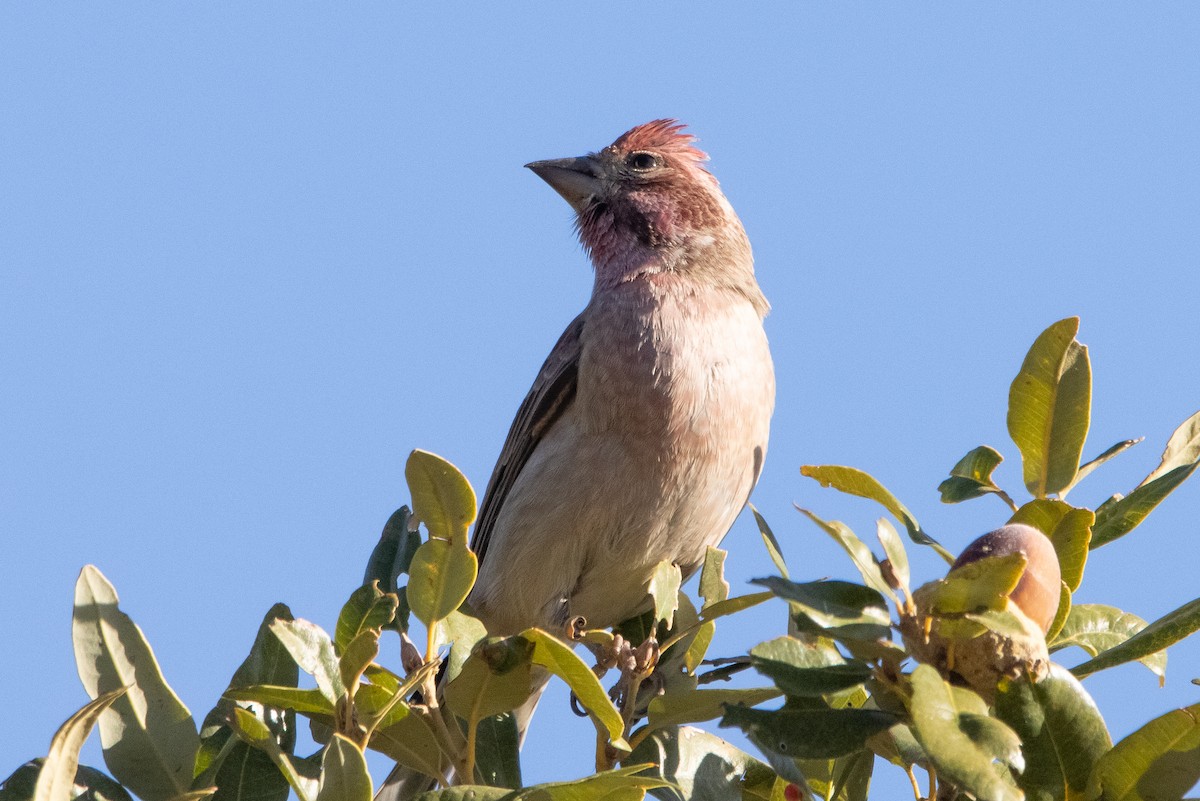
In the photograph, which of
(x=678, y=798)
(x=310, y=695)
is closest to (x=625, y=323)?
(x=678, y=798)

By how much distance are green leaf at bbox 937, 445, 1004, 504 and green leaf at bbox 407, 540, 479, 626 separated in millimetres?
1132

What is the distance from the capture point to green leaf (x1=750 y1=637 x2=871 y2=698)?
2709 millimetres

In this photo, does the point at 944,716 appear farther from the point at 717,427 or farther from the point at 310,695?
the point at 717,427

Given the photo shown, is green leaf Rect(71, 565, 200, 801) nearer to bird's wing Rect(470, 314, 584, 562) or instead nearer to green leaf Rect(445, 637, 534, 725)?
green leaf Rect(445, 637, 534, 725)

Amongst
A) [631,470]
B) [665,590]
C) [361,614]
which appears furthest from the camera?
[631,470]

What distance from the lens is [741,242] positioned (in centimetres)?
686

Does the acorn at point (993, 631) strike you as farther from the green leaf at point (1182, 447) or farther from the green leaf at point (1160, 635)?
the green leaf at point (1182, 447)

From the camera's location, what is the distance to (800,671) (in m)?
2.73

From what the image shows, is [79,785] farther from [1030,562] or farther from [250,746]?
[1030,562]

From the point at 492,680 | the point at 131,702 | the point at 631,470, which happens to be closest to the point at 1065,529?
the point at 492,680

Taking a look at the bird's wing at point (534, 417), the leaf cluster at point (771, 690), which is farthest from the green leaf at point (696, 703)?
the bird's wing at point (534, 417)

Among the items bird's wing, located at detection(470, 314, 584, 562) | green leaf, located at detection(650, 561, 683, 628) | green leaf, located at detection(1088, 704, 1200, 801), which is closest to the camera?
green leaf, located at detection(1088, 704, 1200, 801)

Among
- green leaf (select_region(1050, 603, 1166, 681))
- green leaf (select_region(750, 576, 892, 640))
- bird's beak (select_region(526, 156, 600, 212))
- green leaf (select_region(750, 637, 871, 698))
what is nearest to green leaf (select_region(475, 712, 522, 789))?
green leaf (select_region(750, 637, 871, 698))

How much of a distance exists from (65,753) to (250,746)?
0.67 metres
